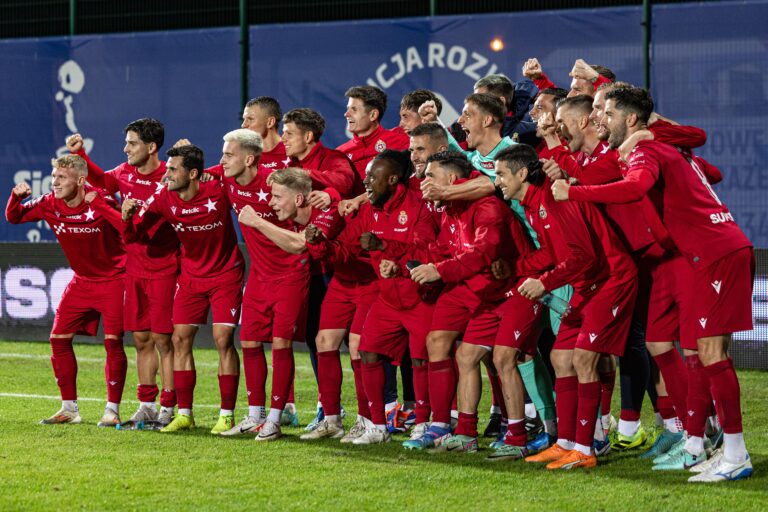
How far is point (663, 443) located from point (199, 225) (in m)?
3.05

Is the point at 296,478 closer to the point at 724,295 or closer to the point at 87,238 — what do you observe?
the point at 724,295

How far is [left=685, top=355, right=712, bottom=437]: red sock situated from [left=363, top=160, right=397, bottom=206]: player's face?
6.36 feet

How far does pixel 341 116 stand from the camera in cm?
1309

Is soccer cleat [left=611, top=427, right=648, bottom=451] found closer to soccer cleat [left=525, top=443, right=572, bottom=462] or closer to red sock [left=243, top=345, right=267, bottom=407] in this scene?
soccer cleat [left=525, top=443, right=572, bottom=462]

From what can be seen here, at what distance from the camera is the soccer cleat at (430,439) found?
7.13 meters

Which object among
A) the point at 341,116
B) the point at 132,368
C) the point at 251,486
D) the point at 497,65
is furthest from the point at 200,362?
the point at 251,486

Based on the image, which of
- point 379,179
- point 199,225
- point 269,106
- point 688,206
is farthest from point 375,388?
point 269,106

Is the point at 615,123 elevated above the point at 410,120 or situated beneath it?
situated beneath

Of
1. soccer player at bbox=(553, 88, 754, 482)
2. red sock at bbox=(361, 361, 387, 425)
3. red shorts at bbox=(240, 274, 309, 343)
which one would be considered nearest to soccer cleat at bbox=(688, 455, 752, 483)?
soccer player at bbox=(553, 88, 754, 482)

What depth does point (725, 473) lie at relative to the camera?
612cm

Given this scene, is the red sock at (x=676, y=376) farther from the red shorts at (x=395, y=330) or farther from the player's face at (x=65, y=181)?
the player's face at (x=65, y=181)

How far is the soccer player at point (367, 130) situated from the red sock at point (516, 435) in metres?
2.34

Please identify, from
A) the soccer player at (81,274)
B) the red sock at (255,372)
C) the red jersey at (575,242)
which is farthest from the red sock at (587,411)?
the soccer player at (81,274)

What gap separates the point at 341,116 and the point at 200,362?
2924mm
